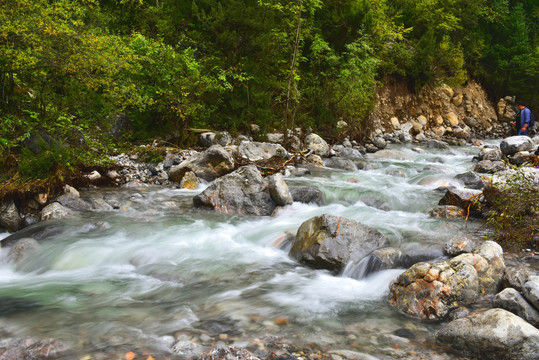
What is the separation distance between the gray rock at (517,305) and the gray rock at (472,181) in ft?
20.2

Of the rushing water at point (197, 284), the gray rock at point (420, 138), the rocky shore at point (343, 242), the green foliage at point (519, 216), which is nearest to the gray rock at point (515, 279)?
the rocky shore at point (343, 242)

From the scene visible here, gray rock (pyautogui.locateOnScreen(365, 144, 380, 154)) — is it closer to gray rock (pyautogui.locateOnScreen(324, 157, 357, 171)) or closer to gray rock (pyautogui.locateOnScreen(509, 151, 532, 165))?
gray rock (pyautogui.locateOnScreen(324, 157, 357, 171))

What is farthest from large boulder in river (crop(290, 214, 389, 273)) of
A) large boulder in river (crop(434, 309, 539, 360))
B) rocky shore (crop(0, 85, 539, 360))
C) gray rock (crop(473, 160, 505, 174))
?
gray rock (crop(473, 160, 505, 174))

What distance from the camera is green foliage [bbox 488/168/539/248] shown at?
17.6 ft

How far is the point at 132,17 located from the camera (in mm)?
16500

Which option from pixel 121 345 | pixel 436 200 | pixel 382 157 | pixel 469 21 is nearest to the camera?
pixel 121 345

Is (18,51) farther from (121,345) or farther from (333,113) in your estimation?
(333,113)

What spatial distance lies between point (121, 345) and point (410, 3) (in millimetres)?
25061

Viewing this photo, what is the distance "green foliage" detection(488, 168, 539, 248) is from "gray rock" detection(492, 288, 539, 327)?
2191 mm

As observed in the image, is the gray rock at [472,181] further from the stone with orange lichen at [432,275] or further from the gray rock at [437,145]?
the gray rock at [437,145]

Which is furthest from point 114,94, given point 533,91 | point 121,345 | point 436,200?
point 533,91

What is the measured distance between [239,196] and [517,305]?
17.8 feet

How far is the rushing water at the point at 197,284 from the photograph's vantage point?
337cm

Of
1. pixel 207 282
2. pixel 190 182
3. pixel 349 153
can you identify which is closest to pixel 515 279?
pixel 207 282
